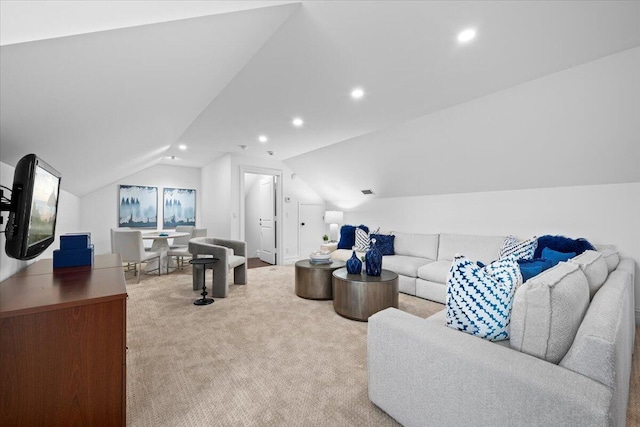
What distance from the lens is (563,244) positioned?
302 centimetres

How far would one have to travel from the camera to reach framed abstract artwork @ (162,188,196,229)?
687 centimetres

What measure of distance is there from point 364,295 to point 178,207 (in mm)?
5869

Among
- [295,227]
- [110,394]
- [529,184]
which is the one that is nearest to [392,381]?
[110,394]

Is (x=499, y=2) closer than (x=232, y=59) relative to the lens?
Yes

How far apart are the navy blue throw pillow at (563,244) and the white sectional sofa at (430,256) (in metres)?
0.52

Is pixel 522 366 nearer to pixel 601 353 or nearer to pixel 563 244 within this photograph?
pixel 601 353

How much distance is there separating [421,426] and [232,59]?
2506mm

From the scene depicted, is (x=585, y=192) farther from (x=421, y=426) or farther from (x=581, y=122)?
(x=421, y=426)

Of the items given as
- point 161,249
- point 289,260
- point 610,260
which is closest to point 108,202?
point 161,249

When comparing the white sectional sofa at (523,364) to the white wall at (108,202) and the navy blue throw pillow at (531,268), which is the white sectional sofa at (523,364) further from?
the white wall at (108,202)

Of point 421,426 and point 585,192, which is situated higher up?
point 585,192

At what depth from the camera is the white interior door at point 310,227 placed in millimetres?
6625

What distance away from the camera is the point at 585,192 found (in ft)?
10.5

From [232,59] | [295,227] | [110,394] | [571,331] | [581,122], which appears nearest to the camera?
[571,331]
